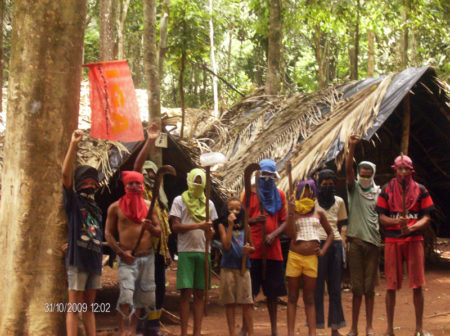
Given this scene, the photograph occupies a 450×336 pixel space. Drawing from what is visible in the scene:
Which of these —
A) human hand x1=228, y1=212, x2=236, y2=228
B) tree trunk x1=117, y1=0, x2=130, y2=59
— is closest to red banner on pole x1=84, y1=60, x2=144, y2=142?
human hand x1=228, y1=212, x2=236, y2=228

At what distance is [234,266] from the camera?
5895 millimetres

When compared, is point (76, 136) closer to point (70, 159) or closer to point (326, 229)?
point (70, 159)

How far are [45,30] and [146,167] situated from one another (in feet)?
6.64

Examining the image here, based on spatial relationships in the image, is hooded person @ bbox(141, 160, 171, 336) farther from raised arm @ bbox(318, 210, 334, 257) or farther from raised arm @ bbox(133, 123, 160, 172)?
raised arm @ bbox(318, 210, 334, 257)

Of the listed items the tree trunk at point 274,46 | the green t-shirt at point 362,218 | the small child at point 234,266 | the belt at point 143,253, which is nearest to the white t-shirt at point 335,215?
the green t-shirt at point 362,218

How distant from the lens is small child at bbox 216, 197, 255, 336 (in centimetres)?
579

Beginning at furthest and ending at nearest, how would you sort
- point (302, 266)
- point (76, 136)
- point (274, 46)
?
1. point (274, 46)
2. point (302, 266)
3. point (76, 136)

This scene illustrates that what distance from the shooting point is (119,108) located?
5723 millimetres

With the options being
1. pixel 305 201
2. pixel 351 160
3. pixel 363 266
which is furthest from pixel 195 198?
pixel 363 266

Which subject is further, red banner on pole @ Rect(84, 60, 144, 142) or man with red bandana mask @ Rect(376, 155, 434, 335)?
man with red bandana mask @ Rect(376, 155, 434, 335)

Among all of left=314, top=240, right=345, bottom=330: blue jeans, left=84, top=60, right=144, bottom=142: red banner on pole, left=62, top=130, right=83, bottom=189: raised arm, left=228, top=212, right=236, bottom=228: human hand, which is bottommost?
left=314, top=240, right=345, bottom=330: blue jeans

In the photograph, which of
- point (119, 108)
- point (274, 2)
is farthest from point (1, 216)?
point (274, 2)

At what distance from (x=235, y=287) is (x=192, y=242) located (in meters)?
0.61

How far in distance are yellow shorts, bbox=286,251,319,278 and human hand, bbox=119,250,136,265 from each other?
150 centimetres
